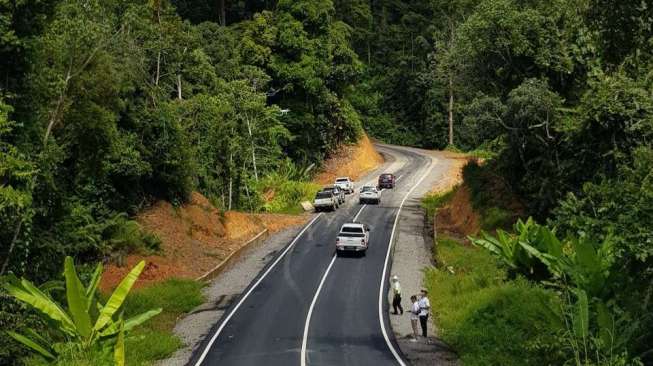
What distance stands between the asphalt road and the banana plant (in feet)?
15.5

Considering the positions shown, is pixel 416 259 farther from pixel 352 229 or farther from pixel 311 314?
pixel 311 314

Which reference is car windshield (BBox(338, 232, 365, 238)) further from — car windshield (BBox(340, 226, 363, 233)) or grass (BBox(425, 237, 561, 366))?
grass (BBox(425, 237, 561, 366))

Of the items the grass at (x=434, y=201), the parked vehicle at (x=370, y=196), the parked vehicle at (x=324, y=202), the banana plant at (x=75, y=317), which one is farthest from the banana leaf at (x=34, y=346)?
the parked vehicle at (x=370, y=196)

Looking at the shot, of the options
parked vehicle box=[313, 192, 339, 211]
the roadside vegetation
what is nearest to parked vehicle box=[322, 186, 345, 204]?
parked vehicle box=[313, 192, 339, 211]

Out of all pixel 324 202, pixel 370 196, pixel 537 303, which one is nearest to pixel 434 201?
pixel 370 196

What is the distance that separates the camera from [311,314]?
25234 mm

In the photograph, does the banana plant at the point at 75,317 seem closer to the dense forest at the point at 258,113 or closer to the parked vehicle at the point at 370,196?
the dense forest at the point at 258,113

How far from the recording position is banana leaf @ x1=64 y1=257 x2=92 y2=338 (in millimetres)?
14461

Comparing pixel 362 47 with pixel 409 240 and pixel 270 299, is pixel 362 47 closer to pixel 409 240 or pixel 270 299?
pixel 409 240

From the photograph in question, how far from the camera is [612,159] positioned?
29.5 metres

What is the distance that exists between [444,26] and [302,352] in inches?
2924

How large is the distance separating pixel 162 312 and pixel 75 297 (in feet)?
37.0

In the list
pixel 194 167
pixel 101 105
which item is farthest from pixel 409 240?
pixel 101 105

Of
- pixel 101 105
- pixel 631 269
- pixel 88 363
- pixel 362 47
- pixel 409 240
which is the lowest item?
pixel 409 240
